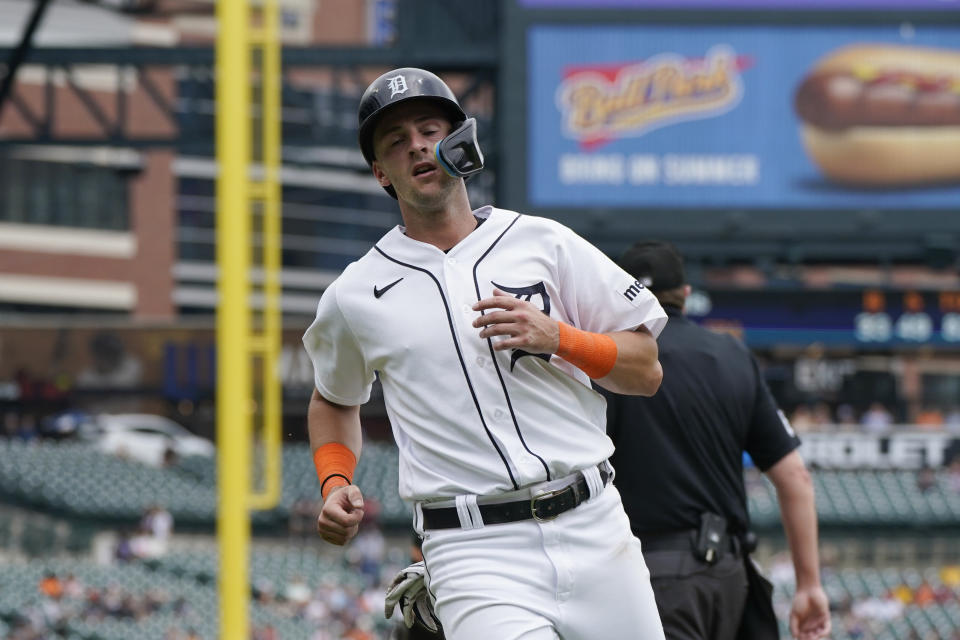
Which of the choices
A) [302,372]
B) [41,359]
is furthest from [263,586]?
[41,359]

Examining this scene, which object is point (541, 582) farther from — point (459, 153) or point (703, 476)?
point (703, 476)

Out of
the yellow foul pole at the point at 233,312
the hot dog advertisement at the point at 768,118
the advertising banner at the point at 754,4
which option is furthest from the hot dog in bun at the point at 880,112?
the yellow foul pole at the point at 233,312

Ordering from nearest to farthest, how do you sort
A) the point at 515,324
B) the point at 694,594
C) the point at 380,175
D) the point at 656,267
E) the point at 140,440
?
1. the point at 515,324
2. the point at 380,175
3. the point at 694,594
4. the point at 656,267
5. the point at 140,440

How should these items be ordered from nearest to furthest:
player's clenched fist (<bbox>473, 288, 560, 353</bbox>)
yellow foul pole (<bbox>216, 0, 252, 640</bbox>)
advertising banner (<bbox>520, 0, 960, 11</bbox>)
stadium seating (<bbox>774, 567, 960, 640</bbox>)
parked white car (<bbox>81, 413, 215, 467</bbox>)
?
player's clenched fist (<bbox>473, 288, 560, 353</bbox>) < yellow foul pole (<bbox>216, 0, 252, 640</bbox>) < advertising banner (<bbox>520, 0, 960, 11</bbox>) < stadium seating (<bbox>774, 567, 960, 640</bbox>) < parked white car (<bbox>81, 413, 215, 467</bbox>)

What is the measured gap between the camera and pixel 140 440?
1022 inches

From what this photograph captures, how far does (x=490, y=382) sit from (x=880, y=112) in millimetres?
10959

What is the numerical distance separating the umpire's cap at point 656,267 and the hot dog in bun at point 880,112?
31.1 feet

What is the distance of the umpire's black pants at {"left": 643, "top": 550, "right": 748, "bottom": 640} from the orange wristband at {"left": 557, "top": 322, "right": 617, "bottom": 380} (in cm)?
114

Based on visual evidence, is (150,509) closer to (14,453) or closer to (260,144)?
(14,453)

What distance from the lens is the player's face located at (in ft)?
9.43

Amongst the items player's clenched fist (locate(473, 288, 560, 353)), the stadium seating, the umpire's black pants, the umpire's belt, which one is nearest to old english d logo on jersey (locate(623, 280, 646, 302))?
player's clenched fist (locate(473, 288, 560, 353))

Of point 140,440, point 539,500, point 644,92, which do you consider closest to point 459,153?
point 539,500

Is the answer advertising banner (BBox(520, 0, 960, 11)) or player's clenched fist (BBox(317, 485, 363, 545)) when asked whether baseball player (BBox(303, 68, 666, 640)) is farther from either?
advertising banner (BBox(520, 0, 960, 11))

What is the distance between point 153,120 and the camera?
116 ft
